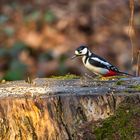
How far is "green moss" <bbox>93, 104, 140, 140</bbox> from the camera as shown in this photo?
451 centimetres

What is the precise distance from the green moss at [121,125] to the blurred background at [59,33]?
4.51 m

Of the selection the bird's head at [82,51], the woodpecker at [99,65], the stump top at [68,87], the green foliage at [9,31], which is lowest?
the stump top at [68,87]

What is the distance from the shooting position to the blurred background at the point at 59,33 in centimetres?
950

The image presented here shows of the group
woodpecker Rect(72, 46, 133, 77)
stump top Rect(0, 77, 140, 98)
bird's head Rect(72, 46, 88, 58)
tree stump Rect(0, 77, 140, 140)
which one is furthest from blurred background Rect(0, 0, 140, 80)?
tree stump Rect(0, 77, 140, 140)

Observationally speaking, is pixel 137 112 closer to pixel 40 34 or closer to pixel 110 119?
pixel 110 119

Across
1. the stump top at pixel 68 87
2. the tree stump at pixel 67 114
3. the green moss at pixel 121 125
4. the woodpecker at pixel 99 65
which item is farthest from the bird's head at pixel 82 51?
the green moss at pixel 121 125

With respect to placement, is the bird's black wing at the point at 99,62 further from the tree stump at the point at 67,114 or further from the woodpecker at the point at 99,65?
the tree stump at the point at 67,114

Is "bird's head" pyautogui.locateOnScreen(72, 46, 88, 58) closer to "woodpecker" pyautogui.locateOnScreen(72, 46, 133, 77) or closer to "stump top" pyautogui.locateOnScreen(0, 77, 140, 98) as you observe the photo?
"woodpecker" pyautogui.locateOnScreen(72, 46, 133, 77)

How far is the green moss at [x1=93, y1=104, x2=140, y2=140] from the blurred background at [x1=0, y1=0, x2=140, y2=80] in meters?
4.51

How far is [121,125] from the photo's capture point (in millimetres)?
4527

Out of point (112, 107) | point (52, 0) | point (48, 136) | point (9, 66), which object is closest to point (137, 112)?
point (112, 107)

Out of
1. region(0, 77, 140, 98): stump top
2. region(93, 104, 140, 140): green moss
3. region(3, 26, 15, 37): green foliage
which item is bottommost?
region(93, 104, 140, 140): green moss

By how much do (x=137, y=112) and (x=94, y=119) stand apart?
0.26 meters

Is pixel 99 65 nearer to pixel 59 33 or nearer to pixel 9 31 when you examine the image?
pixel 59 33
